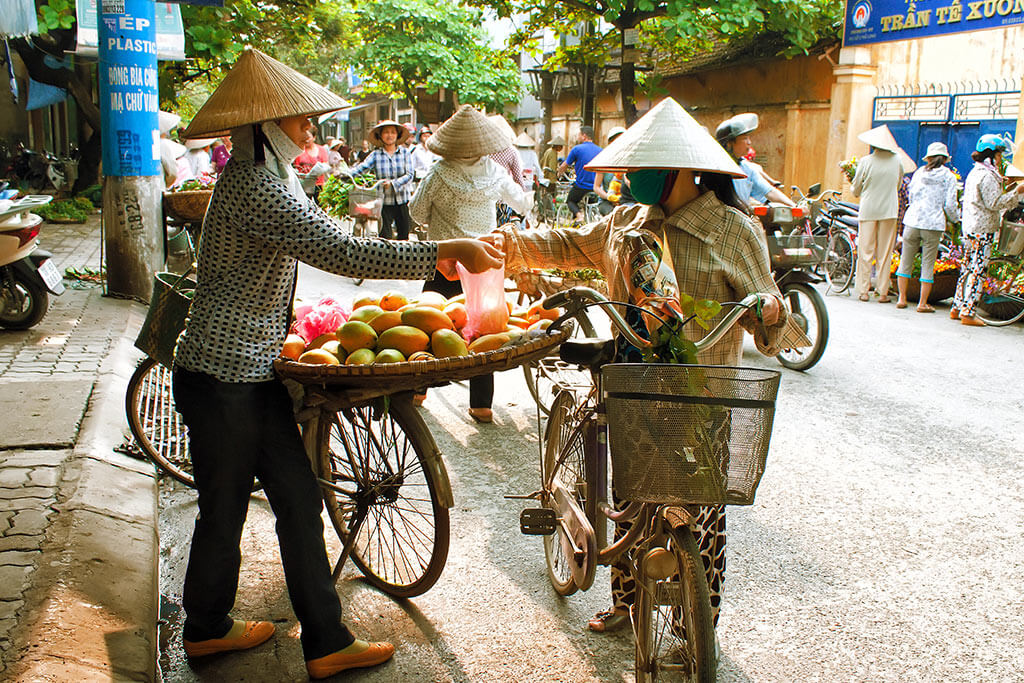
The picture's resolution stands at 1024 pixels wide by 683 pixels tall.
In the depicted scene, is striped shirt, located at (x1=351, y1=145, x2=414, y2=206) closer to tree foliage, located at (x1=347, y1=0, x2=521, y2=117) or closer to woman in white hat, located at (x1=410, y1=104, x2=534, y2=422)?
woman in white hat, located at (x1=410, y1=104, x2=534, y2=422)

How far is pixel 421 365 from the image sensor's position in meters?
2.55

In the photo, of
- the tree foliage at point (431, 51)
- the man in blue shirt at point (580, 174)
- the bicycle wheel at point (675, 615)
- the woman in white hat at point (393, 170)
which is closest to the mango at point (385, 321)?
the bicycle wheel at point (675, 615)

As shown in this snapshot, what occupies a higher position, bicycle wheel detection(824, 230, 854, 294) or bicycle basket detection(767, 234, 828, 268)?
bicycle basket detection(767, 234, 828, 268)

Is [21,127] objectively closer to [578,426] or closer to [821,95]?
[821,95]

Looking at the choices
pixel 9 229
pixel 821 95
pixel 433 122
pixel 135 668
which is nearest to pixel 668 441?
pixel 135 668

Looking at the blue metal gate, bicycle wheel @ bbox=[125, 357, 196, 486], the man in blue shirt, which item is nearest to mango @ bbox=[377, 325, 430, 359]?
bicycle wheel @ bbox=[125, 357, 196, 486]

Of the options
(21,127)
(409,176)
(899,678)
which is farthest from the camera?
(21,127)

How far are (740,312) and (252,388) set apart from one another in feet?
4.89

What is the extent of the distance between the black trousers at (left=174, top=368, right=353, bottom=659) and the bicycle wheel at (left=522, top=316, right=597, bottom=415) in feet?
2.75

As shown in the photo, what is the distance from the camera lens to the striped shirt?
36.7 ft

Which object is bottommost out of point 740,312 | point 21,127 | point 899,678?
point 899,678

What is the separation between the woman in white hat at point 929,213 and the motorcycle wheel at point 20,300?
8.77 m

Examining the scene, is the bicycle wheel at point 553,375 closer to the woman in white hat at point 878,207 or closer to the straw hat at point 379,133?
the straw hat at point 379,133

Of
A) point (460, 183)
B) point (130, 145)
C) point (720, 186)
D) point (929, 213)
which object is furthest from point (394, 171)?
point (720, 186)
